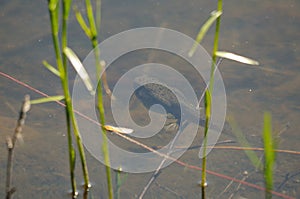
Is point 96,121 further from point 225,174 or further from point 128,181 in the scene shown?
point 225,174

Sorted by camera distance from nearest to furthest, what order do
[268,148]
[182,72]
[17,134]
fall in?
[268,148] → [17,134] → [182,72]

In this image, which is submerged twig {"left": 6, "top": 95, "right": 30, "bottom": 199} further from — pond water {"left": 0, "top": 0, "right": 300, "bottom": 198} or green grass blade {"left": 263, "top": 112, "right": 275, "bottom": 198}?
pond water {"left": 0, "top": 0, "right": 300, "bottom": 198}

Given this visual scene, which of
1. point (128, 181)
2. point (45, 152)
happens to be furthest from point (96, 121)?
point (128, 181)

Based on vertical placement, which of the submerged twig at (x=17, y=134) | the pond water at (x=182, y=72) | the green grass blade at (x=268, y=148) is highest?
the pond water at (x=182, y=72)

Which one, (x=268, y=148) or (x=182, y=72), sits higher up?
(x=182, y=72)

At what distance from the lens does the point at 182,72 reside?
407 cm

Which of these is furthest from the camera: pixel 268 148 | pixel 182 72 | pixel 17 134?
pixel 182 72

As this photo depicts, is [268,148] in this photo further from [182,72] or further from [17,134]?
[182,72]

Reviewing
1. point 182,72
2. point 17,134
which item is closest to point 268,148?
point 17,134

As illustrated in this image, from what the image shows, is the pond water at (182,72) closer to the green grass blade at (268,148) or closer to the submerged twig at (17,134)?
the submerged twig at (17,134)

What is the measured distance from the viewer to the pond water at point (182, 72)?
9.12 feet

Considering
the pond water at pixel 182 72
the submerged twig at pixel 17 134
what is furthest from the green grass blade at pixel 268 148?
the pond water at pixel 182 72

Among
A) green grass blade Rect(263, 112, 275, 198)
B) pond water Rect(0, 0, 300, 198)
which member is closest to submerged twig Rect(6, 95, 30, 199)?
green grass blade Rect(263, 112, 275, 198)

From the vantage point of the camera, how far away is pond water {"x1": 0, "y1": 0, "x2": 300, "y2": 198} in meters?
2.78
